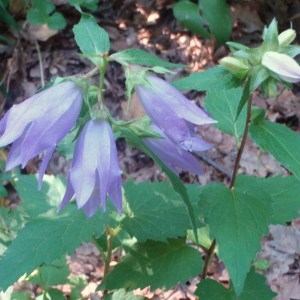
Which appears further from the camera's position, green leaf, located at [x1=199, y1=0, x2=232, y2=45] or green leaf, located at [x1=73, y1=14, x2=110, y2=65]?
green leaf, located at [x1=199, y1=0, x2=232, y2=45]

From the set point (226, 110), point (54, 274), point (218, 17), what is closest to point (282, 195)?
point (226, 110)

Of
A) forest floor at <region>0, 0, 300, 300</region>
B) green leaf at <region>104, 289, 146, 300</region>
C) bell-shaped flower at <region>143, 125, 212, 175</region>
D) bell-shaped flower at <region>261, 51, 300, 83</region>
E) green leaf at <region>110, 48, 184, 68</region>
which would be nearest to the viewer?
bell-shaped flower at <region>261, 51, 300, 83</region>

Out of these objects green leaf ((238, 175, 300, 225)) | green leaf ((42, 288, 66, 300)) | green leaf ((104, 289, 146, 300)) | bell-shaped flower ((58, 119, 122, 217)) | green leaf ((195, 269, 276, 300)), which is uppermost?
bell-shaped flower ((58, 119, 122, 217))

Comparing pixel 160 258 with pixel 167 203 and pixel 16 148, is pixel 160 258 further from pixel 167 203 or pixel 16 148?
pixel 16 148

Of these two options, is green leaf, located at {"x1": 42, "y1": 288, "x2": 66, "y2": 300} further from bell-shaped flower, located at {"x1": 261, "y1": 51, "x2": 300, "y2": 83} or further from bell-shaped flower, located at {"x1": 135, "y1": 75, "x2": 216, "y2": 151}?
bell-shaped flower, located at {"x1": 261, "y1": 51, "x2": 300, "y2": 83}

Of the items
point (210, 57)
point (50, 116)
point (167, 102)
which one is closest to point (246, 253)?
point (167, 102)

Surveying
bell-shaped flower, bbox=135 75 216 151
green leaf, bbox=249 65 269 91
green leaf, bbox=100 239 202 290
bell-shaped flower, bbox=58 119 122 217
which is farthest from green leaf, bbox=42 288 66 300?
green leaf, bbox=249 65 269 91
